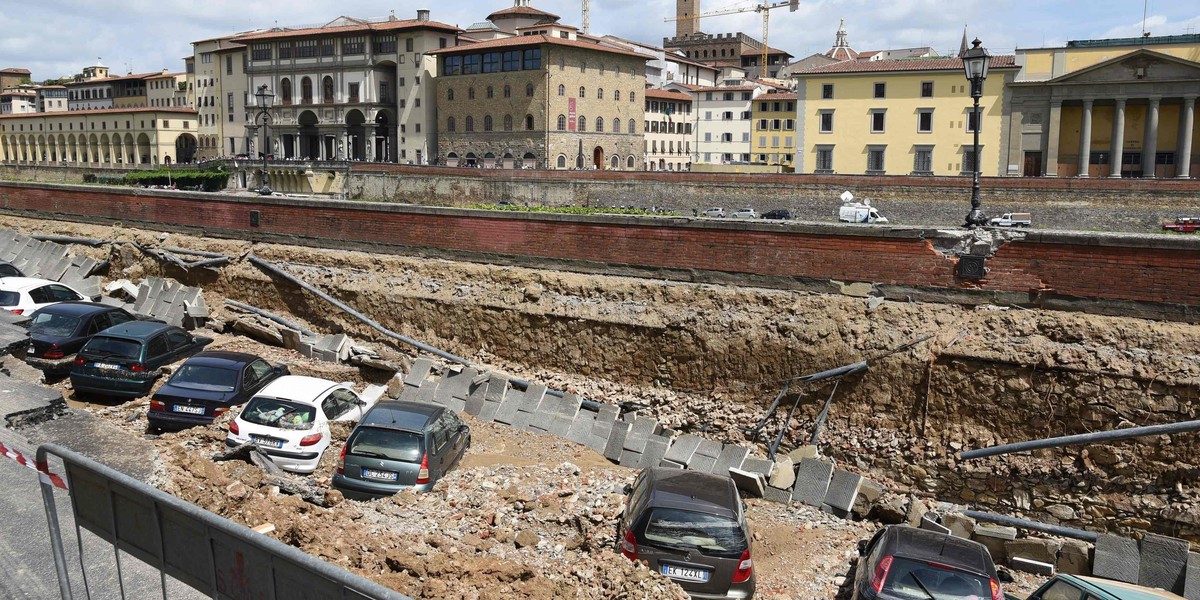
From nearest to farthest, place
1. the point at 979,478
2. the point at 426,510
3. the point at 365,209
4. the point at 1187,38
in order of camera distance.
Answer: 1. the point at 426,510
2. the point at 979,478
3. the point at 365,209
4. the point at 1187,38

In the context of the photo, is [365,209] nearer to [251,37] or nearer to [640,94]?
[640,94]

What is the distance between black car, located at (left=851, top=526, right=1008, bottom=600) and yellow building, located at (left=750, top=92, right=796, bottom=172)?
66.0 metres

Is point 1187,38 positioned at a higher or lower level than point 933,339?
higher

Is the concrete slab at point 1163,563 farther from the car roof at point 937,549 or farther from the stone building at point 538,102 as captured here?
the stone building at point 538,102

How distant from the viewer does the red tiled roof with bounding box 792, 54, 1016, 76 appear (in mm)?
47031

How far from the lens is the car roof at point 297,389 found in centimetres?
1230

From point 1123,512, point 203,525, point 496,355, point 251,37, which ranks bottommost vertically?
point 1123,512

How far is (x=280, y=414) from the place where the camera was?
11984 mm

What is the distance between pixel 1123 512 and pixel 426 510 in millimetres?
9281

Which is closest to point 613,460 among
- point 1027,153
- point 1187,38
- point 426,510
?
point 426,510

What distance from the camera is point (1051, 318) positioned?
505 inches

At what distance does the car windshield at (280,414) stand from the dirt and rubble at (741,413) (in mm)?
733

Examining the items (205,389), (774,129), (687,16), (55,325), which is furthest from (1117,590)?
(687,16)

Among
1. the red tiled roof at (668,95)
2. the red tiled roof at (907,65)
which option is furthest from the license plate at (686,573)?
the red tiled roof at (668,95)
